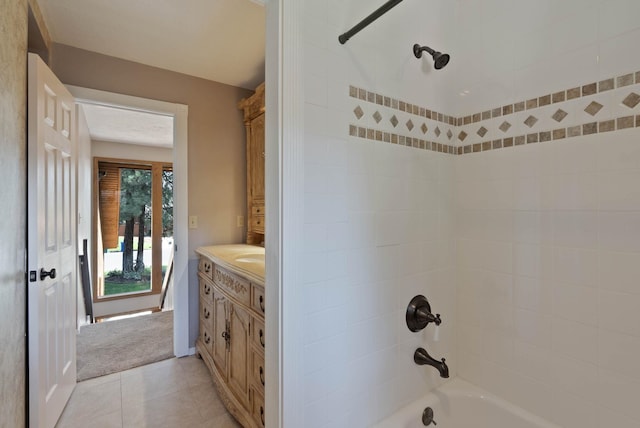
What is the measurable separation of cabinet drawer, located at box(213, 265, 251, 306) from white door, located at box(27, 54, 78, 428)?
0.89m

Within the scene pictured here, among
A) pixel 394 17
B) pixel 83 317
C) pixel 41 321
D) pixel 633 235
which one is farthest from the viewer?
pixel 83 317

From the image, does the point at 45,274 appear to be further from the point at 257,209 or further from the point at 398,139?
the point at 398,139

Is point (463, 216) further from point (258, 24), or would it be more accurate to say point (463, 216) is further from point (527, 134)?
point (258, 24)

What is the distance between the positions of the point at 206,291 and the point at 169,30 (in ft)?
6.44

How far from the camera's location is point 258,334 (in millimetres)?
1413

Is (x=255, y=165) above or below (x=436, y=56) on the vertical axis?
below

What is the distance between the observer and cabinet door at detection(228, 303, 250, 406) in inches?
61.4

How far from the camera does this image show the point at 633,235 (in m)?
0.93

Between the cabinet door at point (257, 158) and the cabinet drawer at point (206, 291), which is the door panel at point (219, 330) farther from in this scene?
the cabinet door at point (257, 158)

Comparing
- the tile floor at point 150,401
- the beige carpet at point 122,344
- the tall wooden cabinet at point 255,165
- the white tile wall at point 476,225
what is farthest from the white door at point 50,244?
the white tile wall at point 476,225

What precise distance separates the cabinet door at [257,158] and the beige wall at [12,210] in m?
1.45

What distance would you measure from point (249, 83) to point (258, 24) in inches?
34.2

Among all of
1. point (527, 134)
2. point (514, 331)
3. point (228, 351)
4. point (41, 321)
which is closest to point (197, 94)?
point (41, 321)

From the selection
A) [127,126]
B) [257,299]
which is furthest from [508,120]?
[127,126]
